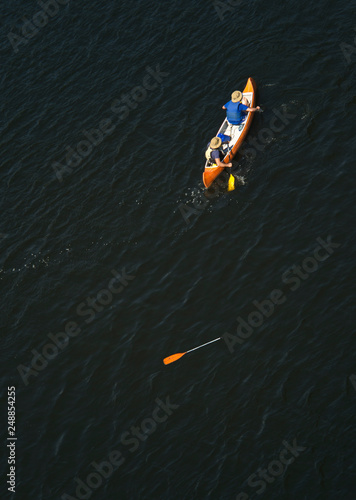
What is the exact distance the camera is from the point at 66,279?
32969 millimetres

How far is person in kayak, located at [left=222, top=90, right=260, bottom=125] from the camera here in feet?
118

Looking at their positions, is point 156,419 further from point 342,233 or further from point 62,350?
point 342,233

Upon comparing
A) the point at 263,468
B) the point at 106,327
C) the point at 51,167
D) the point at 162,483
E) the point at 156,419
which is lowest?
the point at 263,468

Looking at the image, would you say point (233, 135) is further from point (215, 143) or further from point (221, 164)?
point (221, 164)

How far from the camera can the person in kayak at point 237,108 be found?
36.0 metres

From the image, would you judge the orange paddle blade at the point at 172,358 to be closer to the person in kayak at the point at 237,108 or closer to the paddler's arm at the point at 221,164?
the paddler's arm at the point at 221,164

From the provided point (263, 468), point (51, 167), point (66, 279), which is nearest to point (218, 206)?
point (66, 279)

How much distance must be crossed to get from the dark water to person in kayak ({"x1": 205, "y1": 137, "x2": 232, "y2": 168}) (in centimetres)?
87

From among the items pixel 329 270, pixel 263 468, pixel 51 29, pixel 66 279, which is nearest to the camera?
pixel 263 468

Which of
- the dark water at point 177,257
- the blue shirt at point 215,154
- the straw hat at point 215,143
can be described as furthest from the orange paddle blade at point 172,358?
the straw hat at point 215,143

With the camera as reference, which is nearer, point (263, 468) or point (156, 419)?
point (263, 468)

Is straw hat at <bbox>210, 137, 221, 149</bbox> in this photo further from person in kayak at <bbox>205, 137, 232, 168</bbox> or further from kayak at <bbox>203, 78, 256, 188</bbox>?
kayak at <bbox>203, 78, 256, 188</bbox>

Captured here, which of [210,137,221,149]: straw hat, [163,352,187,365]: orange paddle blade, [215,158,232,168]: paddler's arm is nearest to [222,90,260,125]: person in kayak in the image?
[210,137,221,149]: straw hat

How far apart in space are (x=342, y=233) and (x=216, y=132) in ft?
32.2
